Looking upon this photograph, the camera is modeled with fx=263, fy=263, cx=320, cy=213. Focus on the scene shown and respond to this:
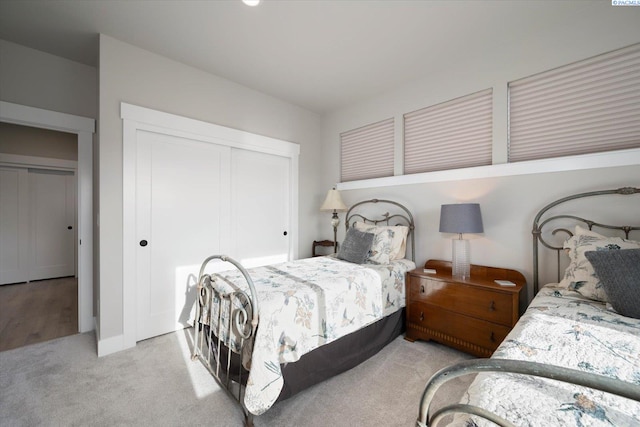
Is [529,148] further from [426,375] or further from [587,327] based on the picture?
[426,375]

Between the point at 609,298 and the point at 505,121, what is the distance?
1585 mm

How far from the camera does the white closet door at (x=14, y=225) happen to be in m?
4.19

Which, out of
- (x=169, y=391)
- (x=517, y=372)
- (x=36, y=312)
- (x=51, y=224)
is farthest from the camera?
(x=51, y=224)

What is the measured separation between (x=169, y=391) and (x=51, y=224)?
4807mm

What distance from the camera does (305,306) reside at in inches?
67.2

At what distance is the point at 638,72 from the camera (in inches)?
72.2

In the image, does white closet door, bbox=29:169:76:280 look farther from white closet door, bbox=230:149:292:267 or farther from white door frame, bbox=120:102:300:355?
white closet door, bbox=230:149:292:267

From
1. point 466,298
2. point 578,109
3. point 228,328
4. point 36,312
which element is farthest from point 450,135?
point 36,312

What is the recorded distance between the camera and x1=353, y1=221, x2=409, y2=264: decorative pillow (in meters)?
2.73

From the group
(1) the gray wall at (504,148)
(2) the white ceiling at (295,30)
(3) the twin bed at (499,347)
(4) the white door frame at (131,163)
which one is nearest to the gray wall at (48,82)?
(2) the white ceiling at (295,30)

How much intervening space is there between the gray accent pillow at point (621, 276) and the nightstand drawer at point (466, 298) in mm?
570

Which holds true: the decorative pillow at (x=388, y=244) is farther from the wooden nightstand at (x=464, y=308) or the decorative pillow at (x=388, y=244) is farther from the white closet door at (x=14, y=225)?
the white closet door at (x=14, y=225)

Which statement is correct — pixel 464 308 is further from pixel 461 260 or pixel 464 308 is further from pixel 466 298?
pixel 461 260

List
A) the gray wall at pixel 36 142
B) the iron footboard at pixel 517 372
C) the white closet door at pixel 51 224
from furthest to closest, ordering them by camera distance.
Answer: the white closet door at pixel 51 224
the gray wall at pixel 36 142
the iron footboard at pixel 517 372
